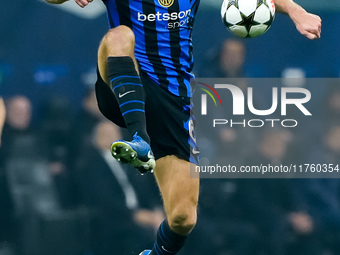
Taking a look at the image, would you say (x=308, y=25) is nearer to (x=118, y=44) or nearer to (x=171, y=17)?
(x=171, y=17)

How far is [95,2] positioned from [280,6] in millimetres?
1765

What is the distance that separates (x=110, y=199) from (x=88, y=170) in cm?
29

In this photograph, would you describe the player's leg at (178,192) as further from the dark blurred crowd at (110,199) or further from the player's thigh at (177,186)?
the dark blurred crowd at (110,199)

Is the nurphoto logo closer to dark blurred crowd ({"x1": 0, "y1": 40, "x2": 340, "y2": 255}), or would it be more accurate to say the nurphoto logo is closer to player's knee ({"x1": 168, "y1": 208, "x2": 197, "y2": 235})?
dark blurred crowd ({"x1": 0, "y1": 40, "x2": 340, "y2": 255})

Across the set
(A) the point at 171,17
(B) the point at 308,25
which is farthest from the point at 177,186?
(B) the point at 308,25

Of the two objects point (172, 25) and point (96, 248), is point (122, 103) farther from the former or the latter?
point (96, 248)

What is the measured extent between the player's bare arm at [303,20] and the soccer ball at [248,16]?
121mm

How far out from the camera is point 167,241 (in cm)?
443

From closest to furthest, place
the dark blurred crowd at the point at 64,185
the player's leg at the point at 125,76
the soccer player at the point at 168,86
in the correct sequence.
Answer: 1. the player's leg at the point at 125,76
2. the soccer player at the point at 168,86
3. the dark blurred crowd at the point at 64,185

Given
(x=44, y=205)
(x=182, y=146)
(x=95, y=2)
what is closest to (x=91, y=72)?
(x=95, y=2)

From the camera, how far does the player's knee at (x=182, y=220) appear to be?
4.27 m

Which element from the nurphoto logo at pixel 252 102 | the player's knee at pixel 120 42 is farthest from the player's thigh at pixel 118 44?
the nurphoto logo at pixel 252 102

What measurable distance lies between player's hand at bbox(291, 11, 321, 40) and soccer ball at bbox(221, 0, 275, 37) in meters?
0.19

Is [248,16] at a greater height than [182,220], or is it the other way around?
[248,16]
